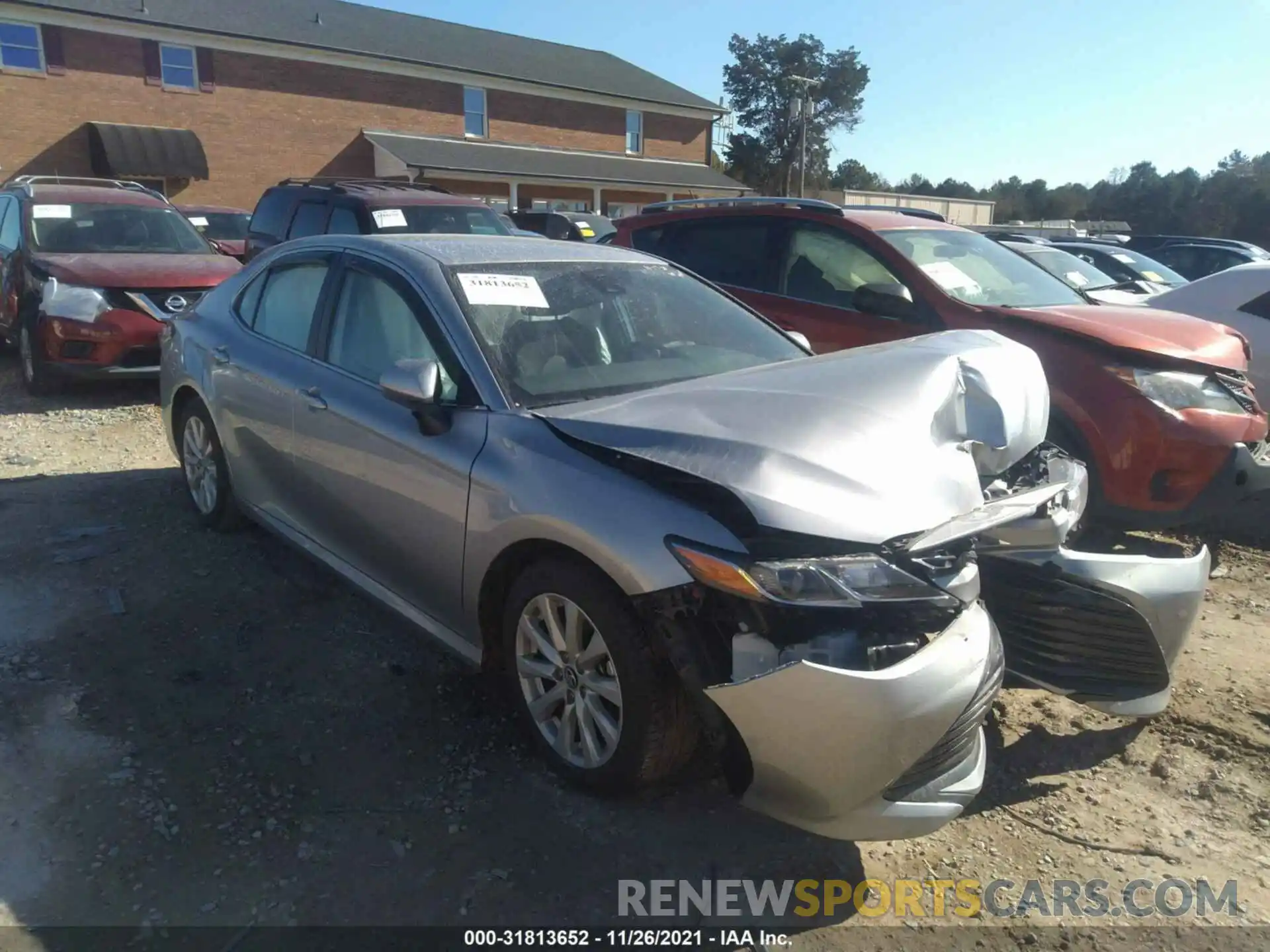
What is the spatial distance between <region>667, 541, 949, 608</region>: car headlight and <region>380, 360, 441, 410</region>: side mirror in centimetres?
113

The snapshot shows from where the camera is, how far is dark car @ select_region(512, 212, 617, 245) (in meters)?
14.3

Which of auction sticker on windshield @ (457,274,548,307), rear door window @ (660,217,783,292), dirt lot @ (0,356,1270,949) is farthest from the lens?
rear door window @ (660,217,783,292)

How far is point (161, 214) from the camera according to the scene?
935cm

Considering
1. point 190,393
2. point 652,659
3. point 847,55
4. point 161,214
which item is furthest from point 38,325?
point 847,55

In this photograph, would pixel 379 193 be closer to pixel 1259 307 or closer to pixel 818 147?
pixel 1259 307

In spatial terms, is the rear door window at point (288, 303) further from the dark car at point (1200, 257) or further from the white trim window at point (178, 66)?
the white trim window at point (178, 66)

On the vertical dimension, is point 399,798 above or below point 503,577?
below

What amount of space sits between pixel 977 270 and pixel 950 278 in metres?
0.34

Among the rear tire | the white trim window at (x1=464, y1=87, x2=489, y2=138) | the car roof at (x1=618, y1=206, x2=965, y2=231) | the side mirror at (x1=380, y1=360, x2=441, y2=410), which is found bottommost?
the rear tire

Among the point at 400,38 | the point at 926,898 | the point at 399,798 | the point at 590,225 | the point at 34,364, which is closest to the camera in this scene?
the point at 926,898

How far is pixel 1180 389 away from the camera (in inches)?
180

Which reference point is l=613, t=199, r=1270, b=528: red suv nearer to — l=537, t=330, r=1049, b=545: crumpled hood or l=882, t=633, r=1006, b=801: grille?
l=537, t=330, r=1049, b=545: crumpled hood

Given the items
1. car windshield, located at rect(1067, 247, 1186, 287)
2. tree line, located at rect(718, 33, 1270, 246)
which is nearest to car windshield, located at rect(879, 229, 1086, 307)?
car windshield, located at rect(1067, 247, 1186, 287)

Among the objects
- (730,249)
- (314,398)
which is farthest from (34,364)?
(730,249)
